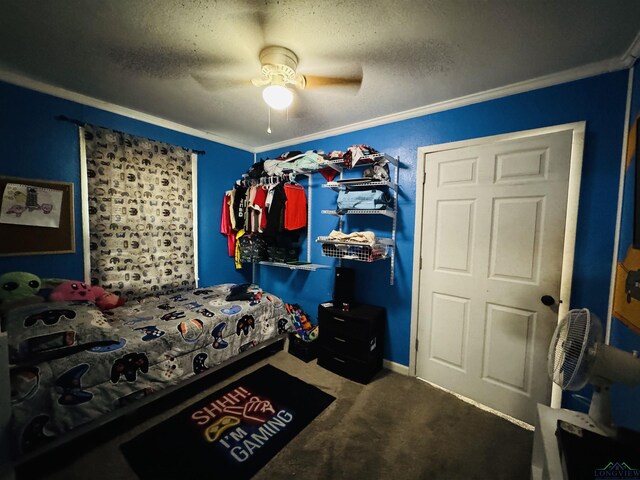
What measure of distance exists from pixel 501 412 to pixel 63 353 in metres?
3.05

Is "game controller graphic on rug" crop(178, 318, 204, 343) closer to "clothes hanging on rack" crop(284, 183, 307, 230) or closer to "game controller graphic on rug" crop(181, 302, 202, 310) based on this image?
"game controller graphic on rug" crop(181, 302, 202, 310)

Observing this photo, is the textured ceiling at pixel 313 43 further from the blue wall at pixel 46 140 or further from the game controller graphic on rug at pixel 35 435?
the game controller graphic on rug at pixel 35 435

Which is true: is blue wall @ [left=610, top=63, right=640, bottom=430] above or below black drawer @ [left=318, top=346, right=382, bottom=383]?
above

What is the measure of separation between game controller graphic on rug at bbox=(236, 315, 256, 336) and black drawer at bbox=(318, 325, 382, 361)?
70cm

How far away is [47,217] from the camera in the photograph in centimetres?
206

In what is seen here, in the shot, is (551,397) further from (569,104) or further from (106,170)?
(106,170)

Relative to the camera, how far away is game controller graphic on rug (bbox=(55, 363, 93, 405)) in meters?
1.38

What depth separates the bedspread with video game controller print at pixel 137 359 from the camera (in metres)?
1.30

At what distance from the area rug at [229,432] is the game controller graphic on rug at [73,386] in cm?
44

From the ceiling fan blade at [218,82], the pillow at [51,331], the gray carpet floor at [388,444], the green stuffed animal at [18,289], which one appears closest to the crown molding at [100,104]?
the ceiling fan blade at [218,82]

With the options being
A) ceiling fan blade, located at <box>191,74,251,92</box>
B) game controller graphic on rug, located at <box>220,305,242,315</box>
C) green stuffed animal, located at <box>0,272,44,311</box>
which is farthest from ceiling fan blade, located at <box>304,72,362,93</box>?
green stuffed animal, located at <box>0,272,44,311</box>

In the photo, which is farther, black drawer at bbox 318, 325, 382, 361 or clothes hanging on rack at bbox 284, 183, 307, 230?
clothes hanging on rack at bbox 284, 183, 307, 230

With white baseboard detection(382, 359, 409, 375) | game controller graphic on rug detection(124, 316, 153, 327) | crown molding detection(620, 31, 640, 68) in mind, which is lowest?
white baseboard detection(382, 359, 409, 375)

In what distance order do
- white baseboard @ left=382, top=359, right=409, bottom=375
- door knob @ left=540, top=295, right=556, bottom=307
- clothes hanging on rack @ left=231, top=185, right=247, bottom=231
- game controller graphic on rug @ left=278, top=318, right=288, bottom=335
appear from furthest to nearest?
1. clothes hanging on rack @ left=231, top=185, right=247, bottom=231
2. game controller graphic on rug @ left=278, top=318, right=288, bottom=335
3. white baseboard @ left=382, top=359, right=409, bottom=375
4. door knob @ left=540, top=295, right=556, bottom=307
